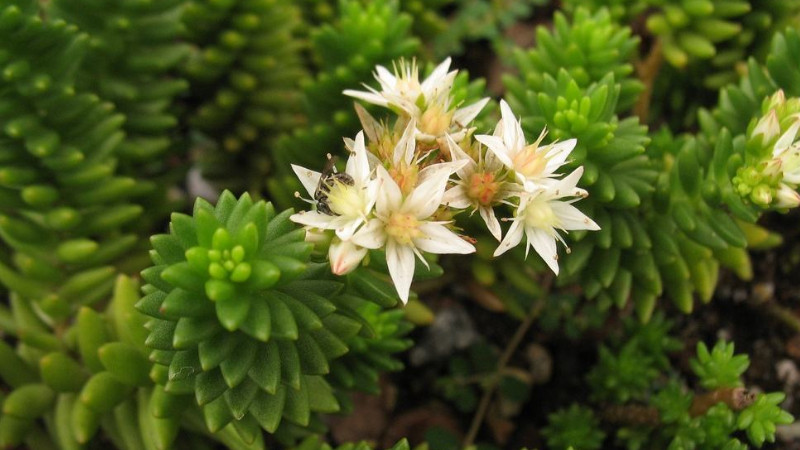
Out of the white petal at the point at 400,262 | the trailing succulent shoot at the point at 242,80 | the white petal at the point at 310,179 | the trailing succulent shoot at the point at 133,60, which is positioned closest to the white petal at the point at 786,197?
the white petal at the point at 400,262

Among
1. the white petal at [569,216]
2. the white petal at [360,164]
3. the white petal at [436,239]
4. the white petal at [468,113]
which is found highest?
the white petal at [360,164]

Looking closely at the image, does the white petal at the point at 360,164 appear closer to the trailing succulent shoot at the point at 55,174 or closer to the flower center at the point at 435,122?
the flower center at the point at 435,122

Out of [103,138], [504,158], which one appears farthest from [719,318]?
[103,138]

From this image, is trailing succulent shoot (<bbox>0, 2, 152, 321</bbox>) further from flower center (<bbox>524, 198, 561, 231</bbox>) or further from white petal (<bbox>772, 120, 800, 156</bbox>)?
white petal (<bbox>772, 120, 800, 156</bbox>)

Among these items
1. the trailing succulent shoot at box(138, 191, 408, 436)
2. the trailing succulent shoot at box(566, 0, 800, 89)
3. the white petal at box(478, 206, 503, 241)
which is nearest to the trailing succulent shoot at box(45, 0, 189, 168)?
the trailing succulent shoot at box(138, 191, 408, 436)

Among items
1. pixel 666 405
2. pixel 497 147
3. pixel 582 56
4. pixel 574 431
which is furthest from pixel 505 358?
pixel 497 147

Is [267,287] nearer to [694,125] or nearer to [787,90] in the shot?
[787,90]

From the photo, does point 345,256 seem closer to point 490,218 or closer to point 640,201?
point 490,218
